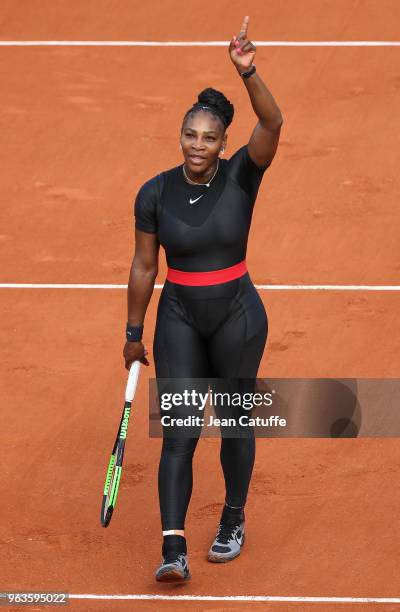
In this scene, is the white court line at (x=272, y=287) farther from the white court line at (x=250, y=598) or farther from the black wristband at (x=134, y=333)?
the white court line at (x=250, y=598)

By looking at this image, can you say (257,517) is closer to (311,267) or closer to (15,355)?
(15,355)

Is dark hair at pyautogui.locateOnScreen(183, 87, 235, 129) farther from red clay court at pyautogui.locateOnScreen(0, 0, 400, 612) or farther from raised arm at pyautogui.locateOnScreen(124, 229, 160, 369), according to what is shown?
red clay court at pyautogui.locateOnScreen(0, 0, 400, 612)

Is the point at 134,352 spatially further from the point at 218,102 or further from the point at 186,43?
the point at 186,43

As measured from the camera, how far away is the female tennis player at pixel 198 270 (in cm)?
829

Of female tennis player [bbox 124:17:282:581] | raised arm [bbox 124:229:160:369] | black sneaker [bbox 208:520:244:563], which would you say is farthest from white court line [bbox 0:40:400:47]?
black sneaker [bbox 208:520:244:563]

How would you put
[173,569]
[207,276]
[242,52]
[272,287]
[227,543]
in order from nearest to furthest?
[242,52]
[173,569]
[207,276]
[227,543]
[272,287]

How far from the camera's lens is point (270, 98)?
26.7 feet

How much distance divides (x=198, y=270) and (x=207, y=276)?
0.06 meters

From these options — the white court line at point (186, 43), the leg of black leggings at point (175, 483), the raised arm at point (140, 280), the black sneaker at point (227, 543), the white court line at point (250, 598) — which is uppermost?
the white court line at point (186, 43)

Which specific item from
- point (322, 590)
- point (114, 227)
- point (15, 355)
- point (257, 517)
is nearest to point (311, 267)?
point (114, 227)

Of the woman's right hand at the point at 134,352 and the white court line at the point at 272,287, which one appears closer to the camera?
the woman's right hand at the point at 134,352

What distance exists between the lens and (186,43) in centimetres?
1709

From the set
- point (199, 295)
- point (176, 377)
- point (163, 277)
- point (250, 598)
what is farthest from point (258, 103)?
point (163, 277)

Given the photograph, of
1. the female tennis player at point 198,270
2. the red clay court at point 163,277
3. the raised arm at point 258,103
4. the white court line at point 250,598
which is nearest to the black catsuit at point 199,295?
the female tennis player at point 198,270
